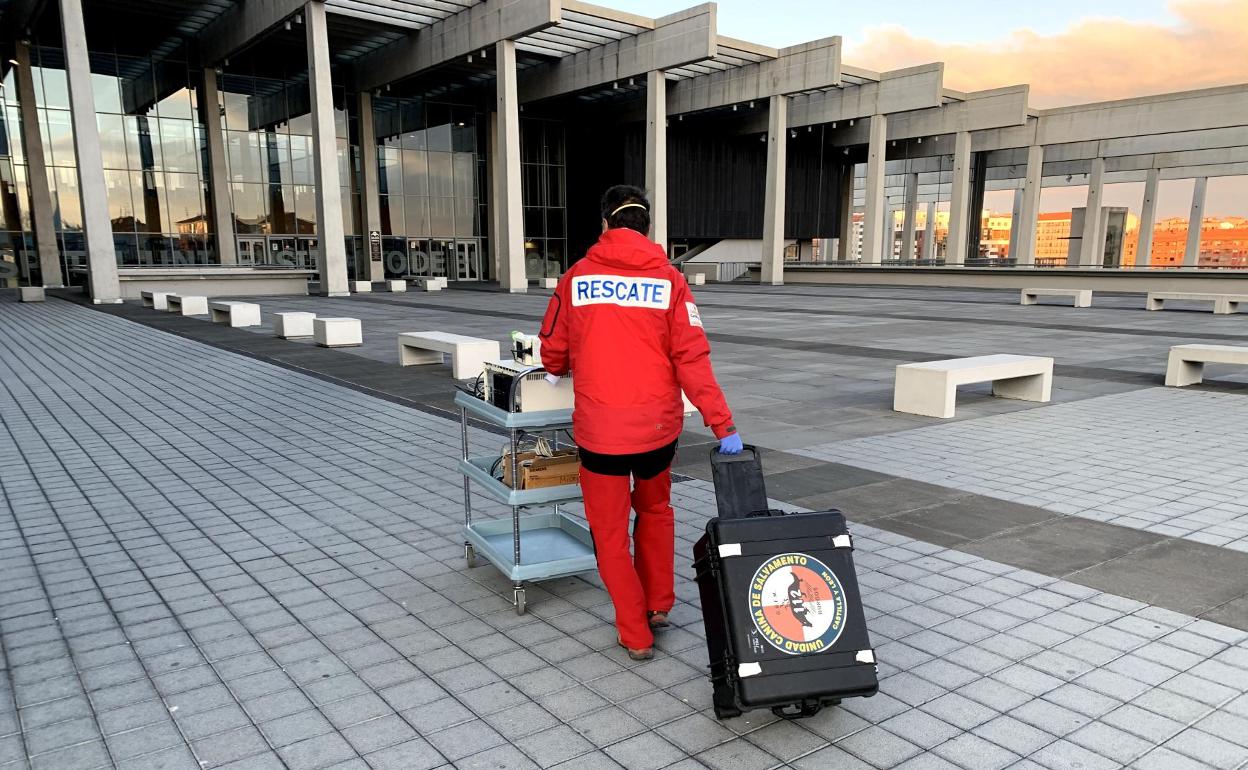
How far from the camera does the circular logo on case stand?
2.86 metres

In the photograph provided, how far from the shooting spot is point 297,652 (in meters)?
3.55

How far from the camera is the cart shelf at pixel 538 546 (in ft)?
13.0

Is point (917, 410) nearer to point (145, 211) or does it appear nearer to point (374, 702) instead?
point (374, 702)

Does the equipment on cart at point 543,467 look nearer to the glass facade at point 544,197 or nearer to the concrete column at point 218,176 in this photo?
the concrete column at point 218,176

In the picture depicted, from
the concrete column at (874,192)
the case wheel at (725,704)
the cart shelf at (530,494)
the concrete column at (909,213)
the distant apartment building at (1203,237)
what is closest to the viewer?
the case wheel at (725,704)

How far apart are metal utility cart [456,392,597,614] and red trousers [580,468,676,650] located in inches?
19.2

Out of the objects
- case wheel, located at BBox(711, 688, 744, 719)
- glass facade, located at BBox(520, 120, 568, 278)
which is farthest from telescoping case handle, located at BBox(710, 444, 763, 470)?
glass facade, located at BBox(520, 120, 568, 278)

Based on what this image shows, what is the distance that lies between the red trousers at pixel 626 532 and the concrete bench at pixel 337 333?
1189cm

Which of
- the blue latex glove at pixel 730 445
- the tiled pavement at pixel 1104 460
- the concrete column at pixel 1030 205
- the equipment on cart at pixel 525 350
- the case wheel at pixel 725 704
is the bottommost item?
the tiled pavement at pixel 1104 460

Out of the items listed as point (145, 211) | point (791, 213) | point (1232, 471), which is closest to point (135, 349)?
point (1232, 471)

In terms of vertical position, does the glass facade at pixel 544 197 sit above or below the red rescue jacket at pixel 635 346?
above

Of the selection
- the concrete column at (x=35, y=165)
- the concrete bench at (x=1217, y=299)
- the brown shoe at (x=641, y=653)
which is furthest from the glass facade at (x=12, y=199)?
the concrete bench at (x=1217, y=299)

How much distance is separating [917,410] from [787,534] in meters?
6.41

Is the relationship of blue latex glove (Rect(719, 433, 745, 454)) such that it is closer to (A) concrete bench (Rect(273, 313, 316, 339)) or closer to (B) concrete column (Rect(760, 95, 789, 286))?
(A) concrete bench (Rect(273, 313, 316, 339))
